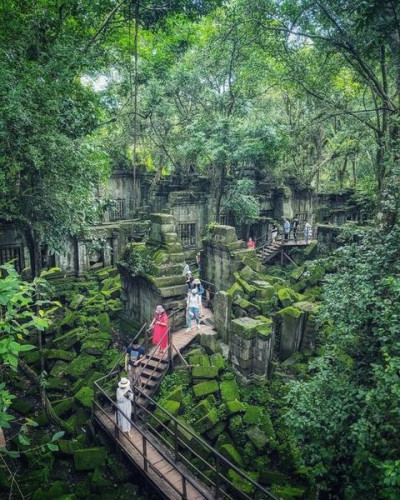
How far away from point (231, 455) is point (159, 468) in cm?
167

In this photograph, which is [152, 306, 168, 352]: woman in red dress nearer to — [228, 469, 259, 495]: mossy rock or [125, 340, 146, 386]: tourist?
[125, 340, 146, 386]: tourist

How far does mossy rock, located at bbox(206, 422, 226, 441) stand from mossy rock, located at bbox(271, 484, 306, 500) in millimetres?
1972

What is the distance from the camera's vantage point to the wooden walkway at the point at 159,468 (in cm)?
734

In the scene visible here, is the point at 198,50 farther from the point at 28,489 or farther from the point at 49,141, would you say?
the point at 28,489

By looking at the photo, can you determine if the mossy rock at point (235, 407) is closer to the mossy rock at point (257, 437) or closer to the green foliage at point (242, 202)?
the mossy rock at point (257, 437)

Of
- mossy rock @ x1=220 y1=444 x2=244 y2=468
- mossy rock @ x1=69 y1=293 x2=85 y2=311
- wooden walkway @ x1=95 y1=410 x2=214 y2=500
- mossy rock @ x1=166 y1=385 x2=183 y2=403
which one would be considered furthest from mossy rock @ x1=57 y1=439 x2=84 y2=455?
mossy rock @ x1=69 y1=293 x2=85 y2=311

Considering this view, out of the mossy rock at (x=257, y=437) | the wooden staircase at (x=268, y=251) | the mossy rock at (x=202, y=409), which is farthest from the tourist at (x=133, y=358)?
the wooden staircase at (x=268, y=251)

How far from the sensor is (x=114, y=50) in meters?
16.4

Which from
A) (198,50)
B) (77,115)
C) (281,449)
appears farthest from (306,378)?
(198,50)

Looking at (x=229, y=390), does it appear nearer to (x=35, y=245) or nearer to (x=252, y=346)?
(x=252, y=346)

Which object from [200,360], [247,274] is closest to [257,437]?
[200,360]

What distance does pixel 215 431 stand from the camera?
9281 millimetres

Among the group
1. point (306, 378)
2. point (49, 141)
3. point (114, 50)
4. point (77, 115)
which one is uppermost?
point (114, 50)

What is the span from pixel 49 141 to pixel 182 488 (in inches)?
354
